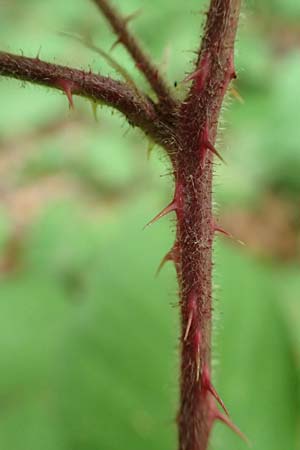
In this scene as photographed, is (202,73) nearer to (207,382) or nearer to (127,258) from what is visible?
(207,382)

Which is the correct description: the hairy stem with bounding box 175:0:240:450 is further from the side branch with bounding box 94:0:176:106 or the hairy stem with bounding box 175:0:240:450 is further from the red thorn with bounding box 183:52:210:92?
the side branch with bounding box 94:0:176:106

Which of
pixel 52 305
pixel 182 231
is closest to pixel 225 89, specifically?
pixel 182 231

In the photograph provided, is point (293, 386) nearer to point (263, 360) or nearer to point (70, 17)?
point (263, 360)

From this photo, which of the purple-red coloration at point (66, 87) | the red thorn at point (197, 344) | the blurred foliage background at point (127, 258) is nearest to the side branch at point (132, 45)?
the blurred foliage background at point (127, 258)

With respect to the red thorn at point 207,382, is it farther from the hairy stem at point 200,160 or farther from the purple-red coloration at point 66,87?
the purple-red coloration at point 66,87

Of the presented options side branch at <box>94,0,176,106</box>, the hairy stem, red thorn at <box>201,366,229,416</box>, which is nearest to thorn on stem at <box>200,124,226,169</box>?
the hairy stem
